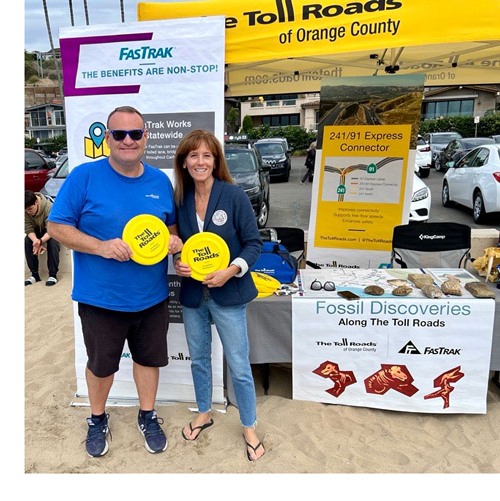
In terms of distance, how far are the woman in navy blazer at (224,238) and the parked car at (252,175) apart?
20.6ft

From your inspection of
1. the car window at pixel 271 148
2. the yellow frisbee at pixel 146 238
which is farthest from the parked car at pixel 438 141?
the yellow frisbee at pixel 146 238

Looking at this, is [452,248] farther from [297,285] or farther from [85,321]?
[85,321]

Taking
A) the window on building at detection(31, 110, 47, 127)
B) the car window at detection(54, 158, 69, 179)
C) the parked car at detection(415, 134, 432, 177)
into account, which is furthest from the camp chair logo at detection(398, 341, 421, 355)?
the window on building at detection(31, 110, 47, 127)

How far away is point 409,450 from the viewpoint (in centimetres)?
258

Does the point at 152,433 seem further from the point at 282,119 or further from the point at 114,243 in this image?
the point at 282,119

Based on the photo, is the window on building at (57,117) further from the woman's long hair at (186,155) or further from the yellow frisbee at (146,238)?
the yellow frisbee at (146,238)

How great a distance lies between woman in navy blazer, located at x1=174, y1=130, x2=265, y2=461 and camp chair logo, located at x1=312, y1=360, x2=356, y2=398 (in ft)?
2.08

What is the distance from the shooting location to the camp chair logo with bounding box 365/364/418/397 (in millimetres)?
2846

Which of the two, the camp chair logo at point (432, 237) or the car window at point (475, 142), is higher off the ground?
the car window at point (475, 142)

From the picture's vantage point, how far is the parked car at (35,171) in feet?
37.7

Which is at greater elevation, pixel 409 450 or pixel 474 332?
pixel 474 332

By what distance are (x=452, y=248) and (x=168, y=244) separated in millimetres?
2959

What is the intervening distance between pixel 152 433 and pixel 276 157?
48.6ft

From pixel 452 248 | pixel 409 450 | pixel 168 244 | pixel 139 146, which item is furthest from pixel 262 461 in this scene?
pixel 452 248
